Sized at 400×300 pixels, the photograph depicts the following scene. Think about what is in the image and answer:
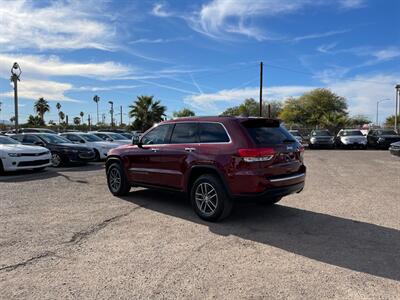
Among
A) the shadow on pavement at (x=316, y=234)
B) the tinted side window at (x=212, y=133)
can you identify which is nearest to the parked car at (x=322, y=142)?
the shadow on pavement at (x=316, y=234)

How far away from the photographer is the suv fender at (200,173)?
5785 millimetres

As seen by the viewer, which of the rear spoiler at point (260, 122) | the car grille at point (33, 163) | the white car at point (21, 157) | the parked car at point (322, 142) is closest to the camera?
the rear spoiler at point (260, 122)

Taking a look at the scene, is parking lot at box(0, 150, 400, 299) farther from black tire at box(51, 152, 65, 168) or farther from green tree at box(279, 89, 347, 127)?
green tree at box(279, 89, 347, 127)

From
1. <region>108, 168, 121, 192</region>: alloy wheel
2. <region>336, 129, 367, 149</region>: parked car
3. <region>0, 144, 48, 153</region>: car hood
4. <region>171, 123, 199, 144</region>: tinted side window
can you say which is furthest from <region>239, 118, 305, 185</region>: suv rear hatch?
<region>336, 129, 367, 149</region>: parked car

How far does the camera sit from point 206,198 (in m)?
6.12

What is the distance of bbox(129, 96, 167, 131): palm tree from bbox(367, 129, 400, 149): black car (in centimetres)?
3083

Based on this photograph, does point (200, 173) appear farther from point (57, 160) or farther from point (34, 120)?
point (34, 120)

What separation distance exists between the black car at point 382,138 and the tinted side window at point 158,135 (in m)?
24.4

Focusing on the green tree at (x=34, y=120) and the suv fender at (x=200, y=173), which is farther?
the green tree at (x=34, y=120)

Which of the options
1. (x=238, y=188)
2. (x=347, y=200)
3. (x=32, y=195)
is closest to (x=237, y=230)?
(x=238, y=188)

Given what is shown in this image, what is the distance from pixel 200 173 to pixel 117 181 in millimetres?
2744

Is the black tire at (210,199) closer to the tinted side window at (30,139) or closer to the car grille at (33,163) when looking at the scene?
the car grille at (33,163)

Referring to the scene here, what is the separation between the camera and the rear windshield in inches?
228

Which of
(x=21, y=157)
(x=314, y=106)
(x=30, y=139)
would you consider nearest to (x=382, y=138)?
(x=30, y=139)
